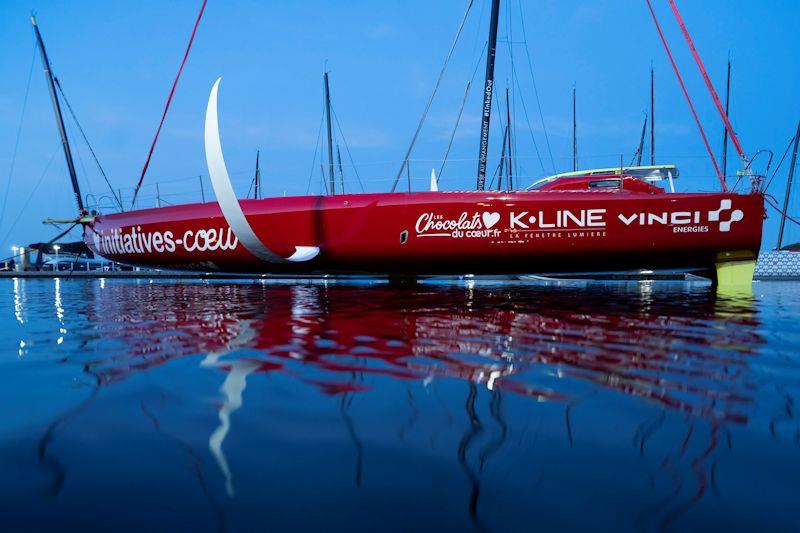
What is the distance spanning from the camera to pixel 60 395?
163 cm

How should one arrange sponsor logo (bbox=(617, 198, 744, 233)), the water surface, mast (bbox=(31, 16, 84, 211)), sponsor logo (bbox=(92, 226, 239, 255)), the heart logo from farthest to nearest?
mast (bbox=(31, 16, 84, 211))
sponsor logo (bbox=(92, 226, 239, 255))
the heart logo
sponsor logo (bbox=(617, 198, 744, 233))
the water surface

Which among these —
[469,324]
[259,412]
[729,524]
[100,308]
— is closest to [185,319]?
[100,308]

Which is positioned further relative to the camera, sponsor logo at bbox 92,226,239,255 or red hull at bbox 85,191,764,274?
sponsor logo at bbox 92,226,239,255

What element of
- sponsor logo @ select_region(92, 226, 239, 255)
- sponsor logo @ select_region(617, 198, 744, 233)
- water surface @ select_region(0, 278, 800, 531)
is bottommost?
water surface @ select_region(0, 278, 800, 531)

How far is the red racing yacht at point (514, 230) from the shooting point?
20.1 feet

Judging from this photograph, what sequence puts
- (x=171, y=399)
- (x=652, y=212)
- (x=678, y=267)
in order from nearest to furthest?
(x=171, y=399)
(x=652, y=212)
(x=678, y=267)

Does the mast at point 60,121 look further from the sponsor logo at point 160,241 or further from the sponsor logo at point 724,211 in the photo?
the sponsor logo at point 724,211

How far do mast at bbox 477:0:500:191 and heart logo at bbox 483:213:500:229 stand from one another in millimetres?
1812

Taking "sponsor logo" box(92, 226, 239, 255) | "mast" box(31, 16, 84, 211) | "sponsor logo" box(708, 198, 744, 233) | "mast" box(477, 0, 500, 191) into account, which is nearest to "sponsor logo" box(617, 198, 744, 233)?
"sponsor logo" box(708, 198, 744, 233)

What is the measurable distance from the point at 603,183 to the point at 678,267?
1.46 meters

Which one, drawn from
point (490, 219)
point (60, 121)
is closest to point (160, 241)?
point (490, 219)

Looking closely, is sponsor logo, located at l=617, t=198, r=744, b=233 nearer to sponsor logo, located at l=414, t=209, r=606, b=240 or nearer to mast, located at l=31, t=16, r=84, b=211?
sponsor logo, located at l=414, t=209, r=606, b=240

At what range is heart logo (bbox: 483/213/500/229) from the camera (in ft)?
20.4

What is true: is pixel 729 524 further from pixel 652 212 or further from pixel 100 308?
pixel 652 212
